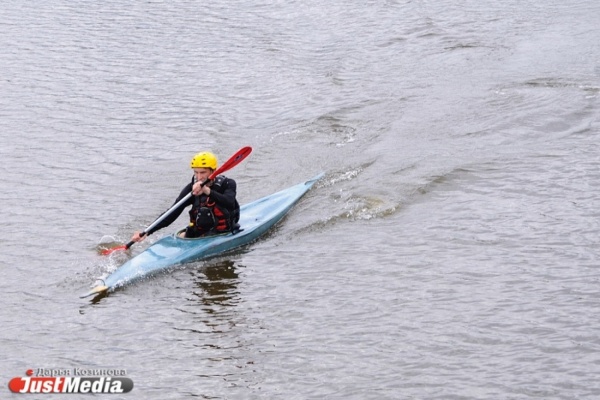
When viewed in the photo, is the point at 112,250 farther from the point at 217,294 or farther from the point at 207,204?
the point at 217,294

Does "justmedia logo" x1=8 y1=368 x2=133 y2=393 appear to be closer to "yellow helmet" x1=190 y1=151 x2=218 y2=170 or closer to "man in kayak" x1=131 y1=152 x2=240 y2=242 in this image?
"man in kayak" x1=131 y1=152 x2=240 y2=242

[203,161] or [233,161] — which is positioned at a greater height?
[203,161]

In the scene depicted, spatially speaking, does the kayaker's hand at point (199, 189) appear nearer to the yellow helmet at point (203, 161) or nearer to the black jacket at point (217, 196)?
the black jacket at point (217, 196)

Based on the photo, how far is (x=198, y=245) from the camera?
38.4ft

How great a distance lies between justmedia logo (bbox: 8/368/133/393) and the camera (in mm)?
8930

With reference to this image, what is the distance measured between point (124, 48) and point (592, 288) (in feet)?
50.0

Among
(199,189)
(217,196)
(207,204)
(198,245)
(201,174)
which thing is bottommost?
(198,245)

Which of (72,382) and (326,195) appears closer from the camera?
(72,382)

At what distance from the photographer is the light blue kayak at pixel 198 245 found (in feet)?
36.4

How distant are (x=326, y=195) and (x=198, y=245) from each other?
2816 mm

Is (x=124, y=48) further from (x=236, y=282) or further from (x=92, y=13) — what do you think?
(x=236, y=282)

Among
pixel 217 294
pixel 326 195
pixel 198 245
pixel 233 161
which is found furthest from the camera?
pixel 326 195

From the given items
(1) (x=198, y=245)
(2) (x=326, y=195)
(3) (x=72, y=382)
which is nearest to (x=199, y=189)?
(1) (x=198, y=245)

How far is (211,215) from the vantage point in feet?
38.8
